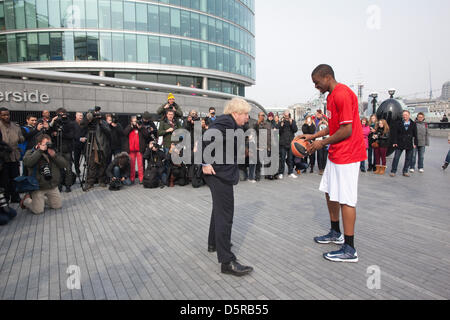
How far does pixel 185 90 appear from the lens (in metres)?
27.3

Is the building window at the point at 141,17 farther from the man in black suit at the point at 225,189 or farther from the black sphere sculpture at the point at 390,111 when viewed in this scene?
the man in black suit at the point at 225,189

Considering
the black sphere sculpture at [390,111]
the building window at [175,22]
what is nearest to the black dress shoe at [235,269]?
the black sphere sculpture at [390,111]

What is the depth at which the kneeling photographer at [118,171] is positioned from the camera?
26.2 ft

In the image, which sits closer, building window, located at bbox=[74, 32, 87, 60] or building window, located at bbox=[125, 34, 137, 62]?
building window, located at bbox=[74, 32, 87, 60]

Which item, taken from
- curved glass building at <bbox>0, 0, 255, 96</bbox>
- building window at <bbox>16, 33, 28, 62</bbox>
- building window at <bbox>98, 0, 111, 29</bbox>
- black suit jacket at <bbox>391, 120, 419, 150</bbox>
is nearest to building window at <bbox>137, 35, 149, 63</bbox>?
curved glass building at <bbox>0, 0, 255, 96</bbox>

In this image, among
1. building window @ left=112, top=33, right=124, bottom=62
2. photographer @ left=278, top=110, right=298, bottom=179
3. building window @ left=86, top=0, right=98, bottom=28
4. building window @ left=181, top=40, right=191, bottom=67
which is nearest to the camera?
photographer @ left=278, top=110, right=298, bottom=179

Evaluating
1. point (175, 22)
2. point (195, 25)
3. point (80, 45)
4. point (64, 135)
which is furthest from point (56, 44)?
point (64, 135)

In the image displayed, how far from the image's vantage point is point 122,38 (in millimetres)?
35875

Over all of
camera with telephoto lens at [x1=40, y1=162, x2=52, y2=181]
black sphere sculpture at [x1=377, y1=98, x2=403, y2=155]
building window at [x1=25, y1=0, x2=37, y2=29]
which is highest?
building window at [x1=25, y1=0, x2=37, y2=29]

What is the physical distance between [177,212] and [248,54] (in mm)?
48161

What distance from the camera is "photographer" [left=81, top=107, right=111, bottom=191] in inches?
321

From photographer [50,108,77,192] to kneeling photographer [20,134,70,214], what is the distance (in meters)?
1.32

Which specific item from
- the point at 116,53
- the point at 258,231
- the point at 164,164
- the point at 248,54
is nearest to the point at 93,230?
the point at 258,231

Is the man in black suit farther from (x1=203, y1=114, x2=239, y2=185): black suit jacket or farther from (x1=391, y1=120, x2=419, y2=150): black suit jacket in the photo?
(x1=391, y1=120, x2=419, y2=150): black suit jacket
